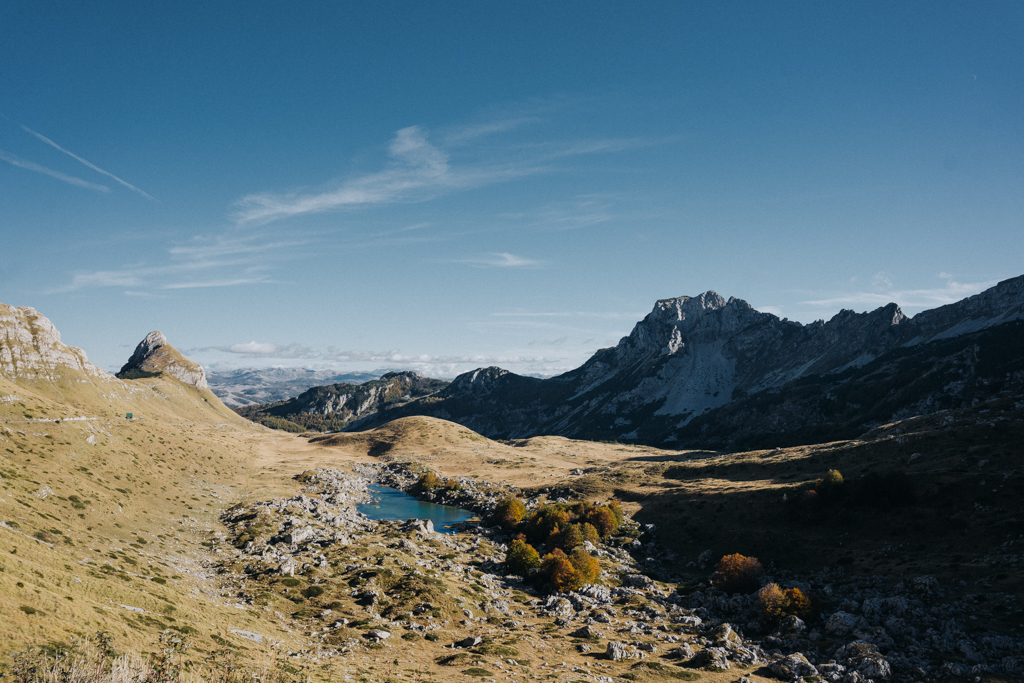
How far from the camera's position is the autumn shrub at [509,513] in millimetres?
105688

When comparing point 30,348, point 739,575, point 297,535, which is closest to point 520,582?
point 739,575

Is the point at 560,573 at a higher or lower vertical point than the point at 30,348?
lower

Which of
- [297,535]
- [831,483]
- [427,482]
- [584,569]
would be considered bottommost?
[427,482]

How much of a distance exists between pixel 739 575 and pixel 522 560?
34.6m

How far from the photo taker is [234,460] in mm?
159375

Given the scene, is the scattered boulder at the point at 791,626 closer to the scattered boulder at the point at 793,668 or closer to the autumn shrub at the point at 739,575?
the scattered boulder at the point at 793,668

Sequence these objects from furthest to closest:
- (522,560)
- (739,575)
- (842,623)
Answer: (522,560) → (739,575) → (842,623)

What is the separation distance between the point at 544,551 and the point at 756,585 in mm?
38044

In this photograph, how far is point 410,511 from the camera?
132750 mm

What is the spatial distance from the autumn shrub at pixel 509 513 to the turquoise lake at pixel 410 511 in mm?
11596

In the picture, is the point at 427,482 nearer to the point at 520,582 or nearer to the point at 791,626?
the point at 520,582

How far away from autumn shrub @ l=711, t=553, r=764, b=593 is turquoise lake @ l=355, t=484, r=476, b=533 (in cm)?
6120

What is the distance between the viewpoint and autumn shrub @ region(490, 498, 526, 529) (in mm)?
105688

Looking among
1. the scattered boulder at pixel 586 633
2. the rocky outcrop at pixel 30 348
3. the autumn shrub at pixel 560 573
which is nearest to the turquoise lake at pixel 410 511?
the autumn shrub at pixel 560 573
